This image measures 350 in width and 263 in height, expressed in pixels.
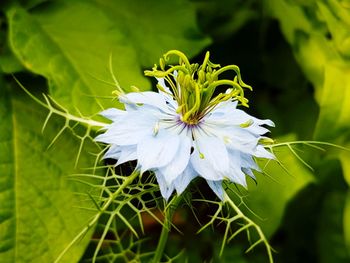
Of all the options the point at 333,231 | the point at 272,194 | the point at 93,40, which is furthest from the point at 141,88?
the point at 333,231

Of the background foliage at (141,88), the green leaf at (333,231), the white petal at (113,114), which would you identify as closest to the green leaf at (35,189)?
the background foliage at (141,88)

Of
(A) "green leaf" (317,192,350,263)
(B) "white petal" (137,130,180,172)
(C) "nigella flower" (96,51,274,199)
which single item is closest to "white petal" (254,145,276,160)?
(C) "nigella flower" (96,51,274,199)

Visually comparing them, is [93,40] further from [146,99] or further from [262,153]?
[262,153]

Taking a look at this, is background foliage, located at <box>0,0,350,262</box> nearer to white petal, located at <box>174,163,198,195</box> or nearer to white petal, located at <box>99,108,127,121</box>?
white petal, located at <box>99,108,127,121</box>

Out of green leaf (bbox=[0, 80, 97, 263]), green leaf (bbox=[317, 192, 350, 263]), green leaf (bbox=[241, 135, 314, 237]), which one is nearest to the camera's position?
green leaf (bbox=[0, 80, 97, 263])

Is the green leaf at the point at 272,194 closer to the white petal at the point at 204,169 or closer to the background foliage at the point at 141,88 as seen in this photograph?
the background foliage at the point at 141,88

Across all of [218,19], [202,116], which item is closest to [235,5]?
[218,19]

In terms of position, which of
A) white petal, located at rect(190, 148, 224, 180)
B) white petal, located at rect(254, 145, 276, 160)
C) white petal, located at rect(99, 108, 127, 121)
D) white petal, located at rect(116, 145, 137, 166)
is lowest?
white petal, located at rect(254, 145, 276, 160)
